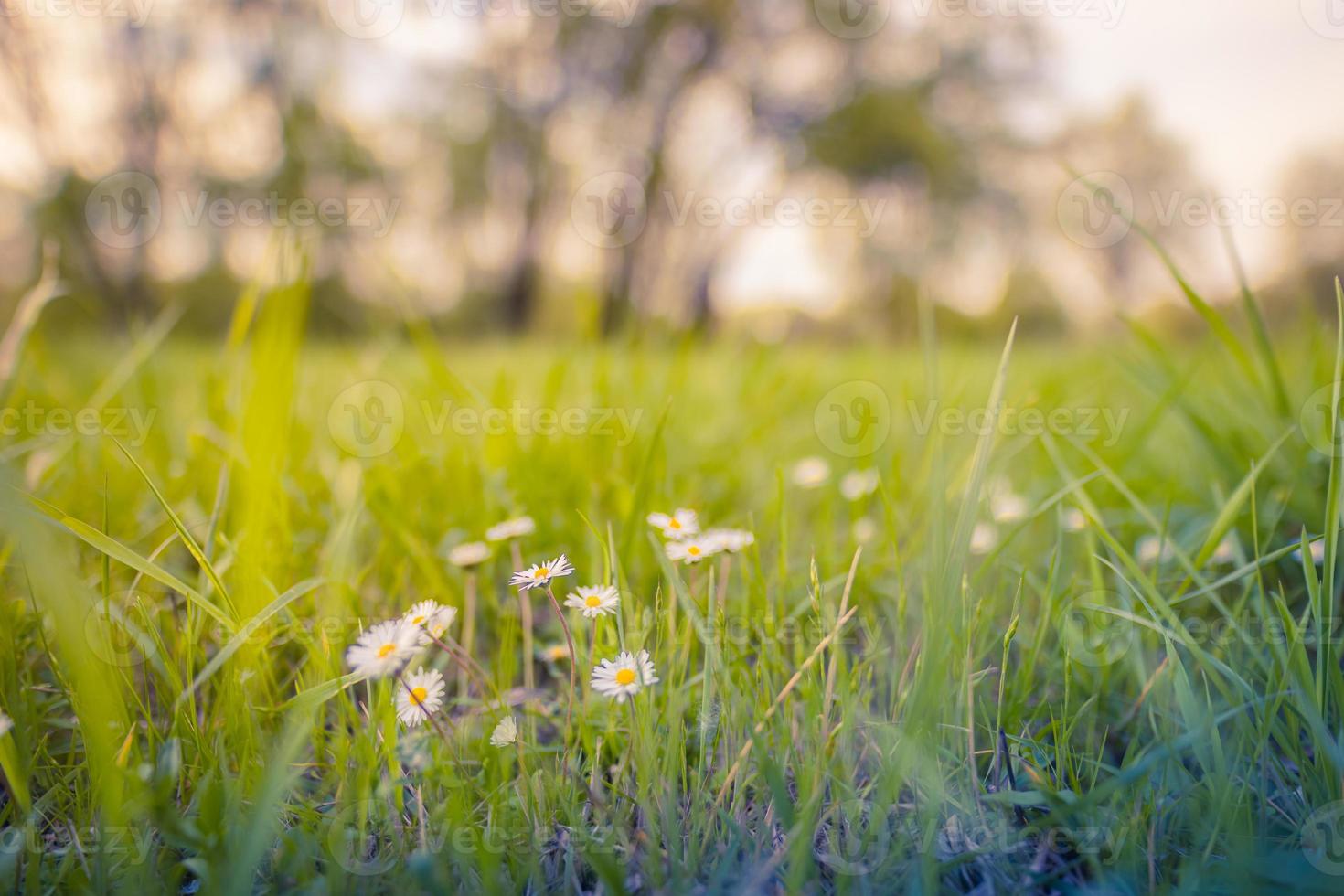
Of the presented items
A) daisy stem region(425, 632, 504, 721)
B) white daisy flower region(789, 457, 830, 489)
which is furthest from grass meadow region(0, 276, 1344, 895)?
white daisy flower region(789, 457, 830, 489)

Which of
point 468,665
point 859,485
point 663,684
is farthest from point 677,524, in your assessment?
point 859,485

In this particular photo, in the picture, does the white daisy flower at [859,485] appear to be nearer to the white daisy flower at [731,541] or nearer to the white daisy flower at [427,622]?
the white daisy flower at [731,541]

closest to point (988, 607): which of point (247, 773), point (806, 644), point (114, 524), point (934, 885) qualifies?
point (806, 644)

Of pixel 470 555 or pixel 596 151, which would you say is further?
pixel 596 151

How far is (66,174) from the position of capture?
988cm

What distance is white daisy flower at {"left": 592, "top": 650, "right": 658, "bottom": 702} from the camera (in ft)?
2.34

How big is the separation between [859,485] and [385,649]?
1.10 meters

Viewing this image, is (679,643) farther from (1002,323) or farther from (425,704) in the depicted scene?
(1002,323)

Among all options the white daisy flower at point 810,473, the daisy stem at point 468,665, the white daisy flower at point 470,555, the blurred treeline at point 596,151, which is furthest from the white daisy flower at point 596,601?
the blurred treeline at point 596,151

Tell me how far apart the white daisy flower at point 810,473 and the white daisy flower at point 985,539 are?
0.36 meters

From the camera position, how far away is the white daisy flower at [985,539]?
A: 1.31 m

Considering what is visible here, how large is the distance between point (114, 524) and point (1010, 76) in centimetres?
1654

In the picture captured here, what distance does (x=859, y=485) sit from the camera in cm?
151

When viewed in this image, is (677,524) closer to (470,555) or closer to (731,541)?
(731,541)
